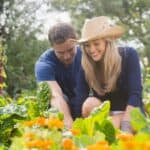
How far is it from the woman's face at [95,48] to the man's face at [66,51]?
0.27 m

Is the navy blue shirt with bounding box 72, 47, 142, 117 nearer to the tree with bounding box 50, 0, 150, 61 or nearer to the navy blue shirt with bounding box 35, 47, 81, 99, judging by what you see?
the navy blue shirt with bounding box 35, 47, 81, 99

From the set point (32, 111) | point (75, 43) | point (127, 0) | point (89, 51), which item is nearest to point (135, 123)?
point (32, 111)

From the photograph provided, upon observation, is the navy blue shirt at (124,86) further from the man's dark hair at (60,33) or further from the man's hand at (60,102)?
the man's dark hair at (60,33)

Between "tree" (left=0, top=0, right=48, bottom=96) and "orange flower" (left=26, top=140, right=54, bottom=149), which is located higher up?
"orange flower" (left=26, top=140, right=54, bottom=149)

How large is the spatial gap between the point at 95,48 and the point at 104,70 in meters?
0.16

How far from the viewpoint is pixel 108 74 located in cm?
381

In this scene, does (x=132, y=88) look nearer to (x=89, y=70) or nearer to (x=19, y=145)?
(x=89, y=70)

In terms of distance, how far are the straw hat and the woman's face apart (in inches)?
1.1

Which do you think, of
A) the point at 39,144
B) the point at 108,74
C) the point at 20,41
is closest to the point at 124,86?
the point at 108,74

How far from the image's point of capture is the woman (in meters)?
3.71

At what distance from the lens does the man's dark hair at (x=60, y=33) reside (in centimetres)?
395

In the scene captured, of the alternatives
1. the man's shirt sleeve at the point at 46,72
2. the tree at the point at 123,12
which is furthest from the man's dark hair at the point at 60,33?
the tree at the point at 123,12

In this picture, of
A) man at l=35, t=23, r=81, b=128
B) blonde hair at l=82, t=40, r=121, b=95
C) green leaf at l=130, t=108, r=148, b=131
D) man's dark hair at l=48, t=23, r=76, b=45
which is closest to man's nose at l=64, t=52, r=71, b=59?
man at l=35, t=23, r=81, b=128

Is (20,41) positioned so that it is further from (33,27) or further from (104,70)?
(104,70)
